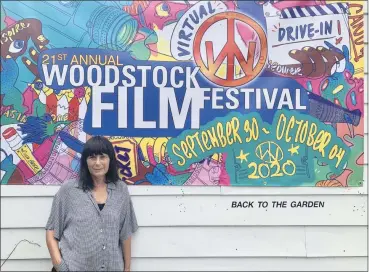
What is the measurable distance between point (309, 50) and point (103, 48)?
1.29 m

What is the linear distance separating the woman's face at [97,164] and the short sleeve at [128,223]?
0.23 metres

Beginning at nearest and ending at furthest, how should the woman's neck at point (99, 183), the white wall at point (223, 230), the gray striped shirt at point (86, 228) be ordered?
the gray striped shirt at point (86, 228)
the woman's neck at point (99, 183)
the white wall at point (223, 230)

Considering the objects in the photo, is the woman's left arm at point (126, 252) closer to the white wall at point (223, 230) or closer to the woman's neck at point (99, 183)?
the white wall at point (223, 230)

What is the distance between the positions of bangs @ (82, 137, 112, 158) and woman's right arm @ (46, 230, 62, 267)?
1.65 feet

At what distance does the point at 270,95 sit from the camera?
109 inches

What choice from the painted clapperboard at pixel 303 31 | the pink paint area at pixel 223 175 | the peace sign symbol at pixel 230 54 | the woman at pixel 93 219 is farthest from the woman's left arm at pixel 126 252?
the painted clapperboard at pixel 303 31

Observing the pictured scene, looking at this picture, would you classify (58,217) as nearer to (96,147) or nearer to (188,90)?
(96,147)

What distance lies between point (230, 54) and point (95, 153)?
1034 mm

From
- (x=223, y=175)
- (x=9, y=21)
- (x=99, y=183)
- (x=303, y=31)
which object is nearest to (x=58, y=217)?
(x=99, y=183)

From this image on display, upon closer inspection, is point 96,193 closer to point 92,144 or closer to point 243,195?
point 92,144

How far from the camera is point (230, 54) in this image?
2.76m

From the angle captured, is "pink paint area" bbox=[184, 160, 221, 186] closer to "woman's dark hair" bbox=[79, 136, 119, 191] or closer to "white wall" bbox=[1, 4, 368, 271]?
"white wall" bbox=[1, 4, 368, 271]

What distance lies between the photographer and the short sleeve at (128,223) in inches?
103

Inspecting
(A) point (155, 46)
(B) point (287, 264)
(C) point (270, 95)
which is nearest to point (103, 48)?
(A) point (155, 46)
